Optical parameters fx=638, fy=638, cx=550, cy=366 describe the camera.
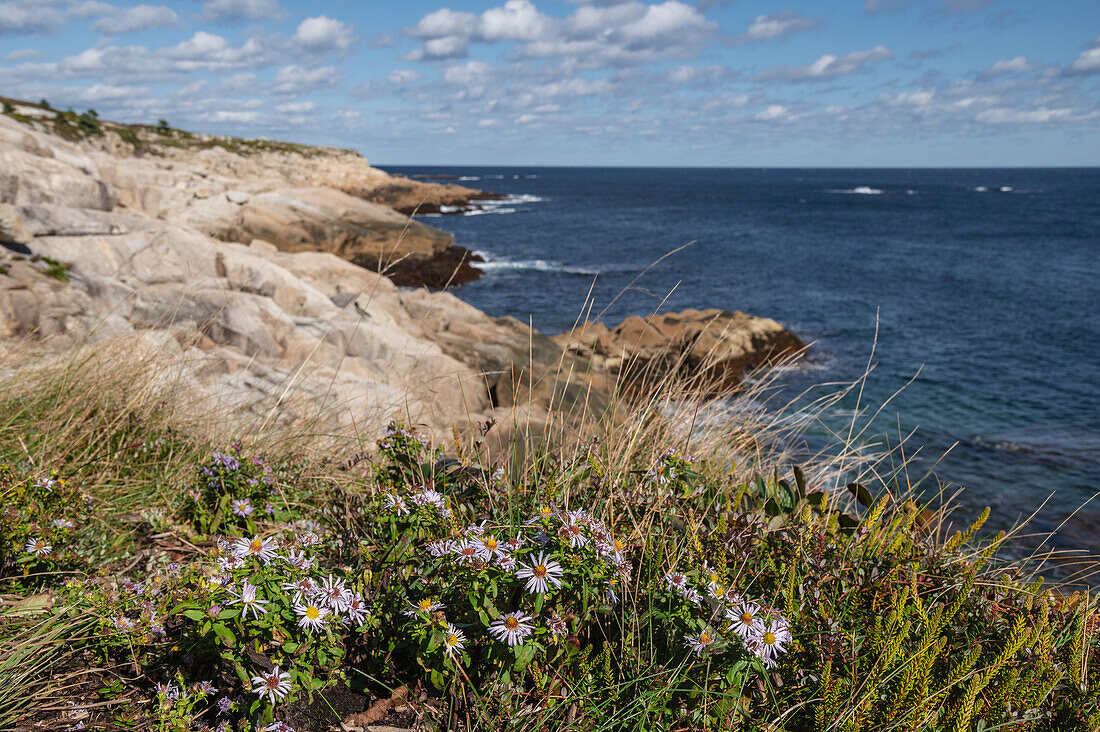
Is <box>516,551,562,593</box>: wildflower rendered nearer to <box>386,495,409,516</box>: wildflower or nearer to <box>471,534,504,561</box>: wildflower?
<box>471,534,504,561</box>: wildflower

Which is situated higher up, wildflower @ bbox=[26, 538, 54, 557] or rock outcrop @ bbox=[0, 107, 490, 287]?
rock outcrop @ bbox=[0, 107, 490, 287]

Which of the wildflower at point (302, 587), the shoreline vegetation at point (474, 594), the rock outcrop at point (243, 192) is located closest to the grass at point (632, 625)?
the shoreline vegetation at point (474, 594)

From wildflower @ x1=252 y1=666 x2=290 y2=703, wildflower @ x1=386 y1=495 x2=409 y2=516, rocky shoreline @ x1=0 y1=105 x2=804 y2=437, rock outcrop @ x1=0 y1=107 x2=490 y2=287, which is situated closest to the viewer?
wildflower @ x1=252 y1=666 x2=290 y2=703

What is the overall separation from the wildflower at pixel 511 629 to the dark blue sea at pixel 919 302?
0.94m

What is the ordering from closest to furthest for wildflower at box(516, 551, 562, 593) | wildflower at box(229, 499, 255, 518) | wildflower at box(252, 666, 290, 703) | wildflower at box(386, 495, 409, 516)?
1. wildflower at box(252, 666, 290, 703)
2. wildflower at box(516, 551, 562, 593)
3. wildflower at box(386, 495, 409, 516)
4. wildflower at box(229, 499, 255, 518)

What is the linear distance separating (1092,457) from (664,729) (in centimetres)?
1303

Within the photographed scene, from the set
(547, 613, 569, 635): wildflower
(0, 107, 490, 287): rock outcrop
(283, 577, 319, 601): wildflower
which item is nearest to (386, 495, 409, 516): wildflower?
(283, 577, 319, 601): wildflower

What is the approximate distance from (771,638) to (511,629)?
68 centimetres

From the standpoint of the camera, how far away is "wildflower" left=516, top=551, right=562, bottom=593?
1.63 m

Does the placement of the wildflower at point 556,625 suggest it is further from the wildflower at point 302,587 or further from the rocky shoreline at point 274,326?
the rocky shoreline at point 274,326

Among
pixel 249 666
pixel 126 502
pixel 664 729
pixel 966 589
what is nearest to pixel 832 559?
pixel 966 589

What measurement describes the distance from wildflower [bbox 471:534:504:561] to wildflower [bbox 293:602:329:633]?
16.4 inches

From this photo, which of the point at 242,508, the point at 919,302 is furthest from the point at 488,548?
the point at 919,302

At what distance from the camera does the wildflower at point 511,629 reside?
1.57 metres
